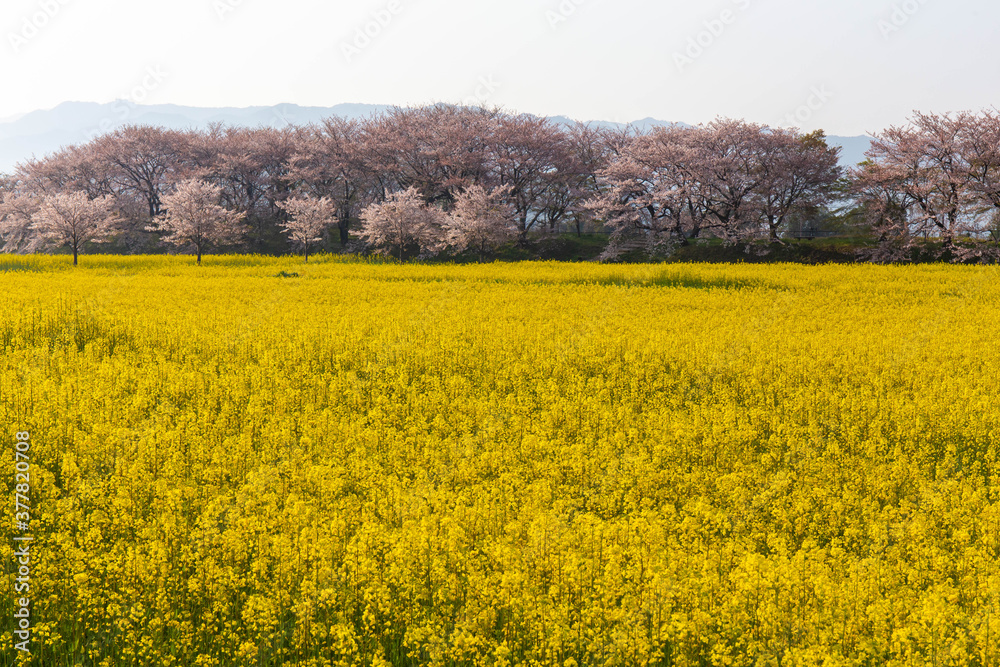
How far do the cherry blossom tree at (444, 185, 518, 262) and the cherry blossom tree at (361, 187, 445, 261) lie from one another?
1.15 m

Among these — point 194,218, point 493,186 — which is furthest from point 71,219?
point 493,186

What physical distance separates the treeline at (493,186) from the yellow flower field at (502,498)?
32646 millimetres

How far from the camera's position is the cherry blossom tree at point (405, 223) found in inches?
1777

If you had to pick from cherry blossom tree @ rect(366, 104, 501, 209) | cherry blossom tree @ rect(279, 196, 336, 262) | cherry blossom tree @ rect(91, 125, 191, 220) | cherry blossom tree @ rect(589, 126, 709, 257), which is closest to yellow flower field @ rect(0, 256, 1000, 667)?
cherry blossom tree @ rect(279, 196, 336, 262)

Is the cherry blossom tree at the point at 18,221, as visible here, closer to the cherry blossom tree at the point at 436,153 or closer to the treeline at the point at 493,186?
the treeline at the point at 493,186

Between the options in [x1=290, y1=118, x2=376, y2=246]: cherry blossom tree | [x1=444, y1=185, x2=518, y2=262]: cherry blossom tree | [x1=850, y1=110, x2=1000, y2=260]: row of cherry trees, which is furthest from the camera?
[x1=290, y1=118, x2=376, y2=246]: cherry blossom tree

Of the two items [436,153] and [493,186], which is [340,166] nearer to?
[436,153]

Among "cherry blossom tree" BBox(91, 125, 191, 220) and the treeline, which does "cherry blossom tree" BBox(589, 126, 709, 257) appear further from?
"cherry blossom tree" BBox(91, 125, 191, 220)

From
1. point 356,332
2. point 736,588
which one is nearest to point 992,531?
point 736,588

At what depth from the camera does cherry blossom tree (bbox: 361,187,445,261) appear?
148 ft

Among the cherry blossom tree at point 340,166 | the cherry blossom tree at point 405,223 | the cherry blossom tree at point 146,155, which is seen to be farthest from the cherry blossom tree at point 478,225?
the cherry blossom tree at point 146,155

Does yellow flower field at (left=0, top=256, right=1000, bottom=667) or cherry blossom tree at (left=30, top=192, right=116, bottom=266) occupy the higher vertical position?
cherry blossom tree at (left=30, top=192, right=116, bottom=266)

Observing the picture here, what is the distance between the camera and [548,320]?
1842 cm

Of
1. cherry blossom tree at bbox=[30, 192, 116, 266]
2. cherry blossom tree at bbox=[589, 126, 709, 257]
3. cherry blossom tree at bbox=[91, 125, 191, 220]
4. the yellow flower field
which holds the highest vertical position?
cherry blossom tree at bbox=[91, 125, 191, 220]
